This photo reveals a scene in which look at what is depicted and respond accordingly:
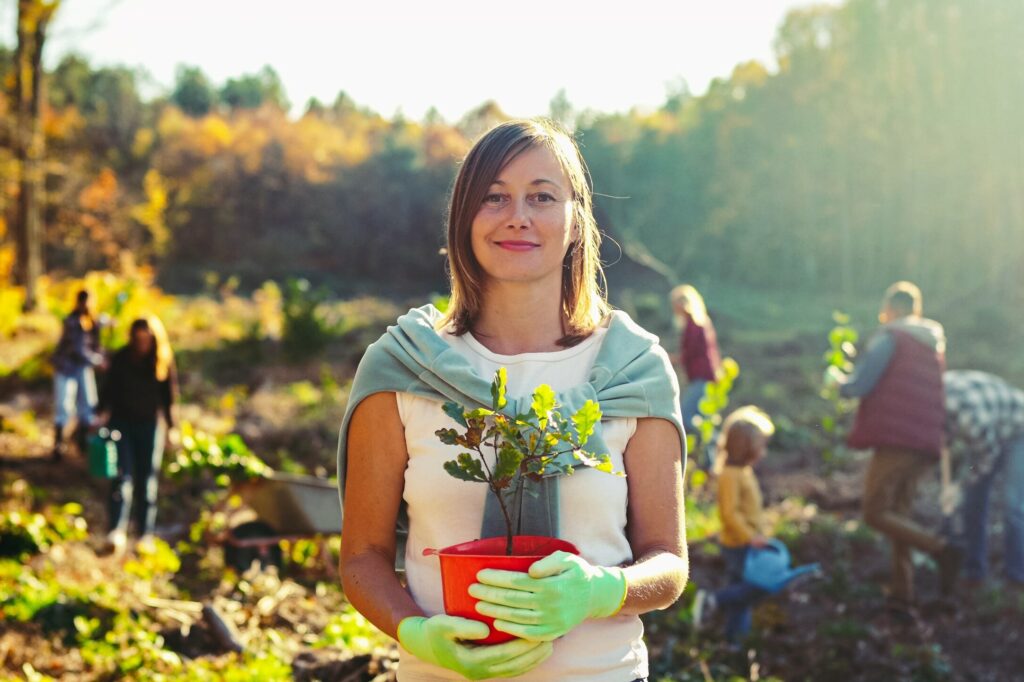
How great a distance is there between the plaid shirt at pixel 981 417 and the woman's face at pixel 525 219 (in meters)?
4.66

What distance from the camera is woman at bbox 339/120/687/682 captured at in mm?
1600

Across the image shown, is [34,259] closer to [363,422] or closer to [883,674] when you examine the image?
[883,674]

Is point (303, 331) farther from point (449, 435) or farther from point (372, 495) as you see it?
point (449, 435)

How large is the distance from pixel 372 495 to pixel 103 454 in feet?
15.3

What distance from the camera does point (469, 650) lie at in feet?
4.80

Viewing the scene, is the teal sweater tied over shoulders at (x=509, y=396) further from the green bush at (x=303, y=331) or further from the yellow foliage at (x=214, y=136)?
the yellow foliage at (x=214, y=136)

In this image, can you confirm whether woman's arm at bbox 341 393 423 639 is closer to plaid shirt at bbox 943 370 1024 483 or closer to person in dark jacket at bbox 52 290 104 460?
plaid shirt at bbox 943 370 1024 483

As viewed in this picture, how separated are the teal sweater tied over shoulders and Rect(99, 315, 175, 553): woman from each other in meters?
4.58

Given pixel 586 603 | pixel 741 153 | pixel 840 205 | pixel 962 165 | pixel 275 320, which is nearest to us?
pixel 586 603

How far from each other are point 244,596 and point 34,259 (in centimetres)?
1001

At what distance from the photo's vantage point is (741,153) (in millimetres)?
33250

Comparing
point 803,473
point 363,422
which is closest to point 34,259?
point 803,473

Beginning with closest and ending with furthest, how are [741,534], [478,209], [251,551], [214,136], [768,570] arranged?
[478,209], [768,570], [741,534], [251,551], [214,136]

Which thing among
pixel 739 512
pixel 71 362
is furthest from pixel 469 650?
pixel 71 362
